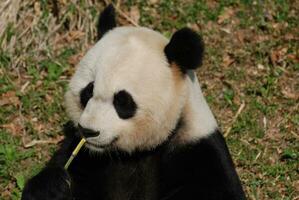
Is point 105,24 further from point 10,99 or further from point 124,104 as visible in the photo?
point 10,99

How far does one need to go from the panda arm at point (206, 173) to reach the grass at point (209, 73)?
1.28 meters

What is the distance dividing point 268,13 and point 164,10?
3.85 ft

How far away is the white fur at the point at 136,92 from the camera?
434cm

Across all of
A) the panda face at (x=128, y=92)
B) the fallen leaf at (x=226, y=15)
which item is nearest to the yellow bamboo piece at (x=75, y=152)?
the panda face at (x=128, y=92)

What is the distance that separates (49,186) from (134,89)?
95cm

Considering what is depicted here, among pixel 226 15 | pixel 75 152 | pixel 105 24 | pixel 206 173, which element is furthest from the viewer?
pixel 226 15

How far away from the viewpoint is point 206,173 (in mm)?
4578

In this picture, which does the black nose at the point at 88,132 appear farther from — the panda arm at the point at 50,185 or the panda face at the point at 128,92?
the panda arm at the point at 50,185

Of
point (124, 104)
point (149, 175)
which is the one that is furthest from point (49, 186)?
point (124, 104)

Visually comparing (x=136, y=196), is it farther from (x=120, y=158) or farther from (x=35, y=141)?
(x=35, y=141)

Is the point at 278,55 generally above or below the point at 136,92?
below

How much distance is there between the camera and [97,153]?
4.72m

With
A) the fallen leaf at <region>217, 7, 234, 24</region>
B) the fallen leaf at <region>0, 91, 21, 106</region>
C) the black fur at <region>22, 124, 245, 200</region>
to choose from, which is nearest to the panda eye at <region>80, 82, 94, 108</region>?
the black fur at <region>22, 124, 245, 200</region>

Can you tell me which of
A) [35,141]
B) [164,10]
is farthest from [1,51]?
[164,10]
